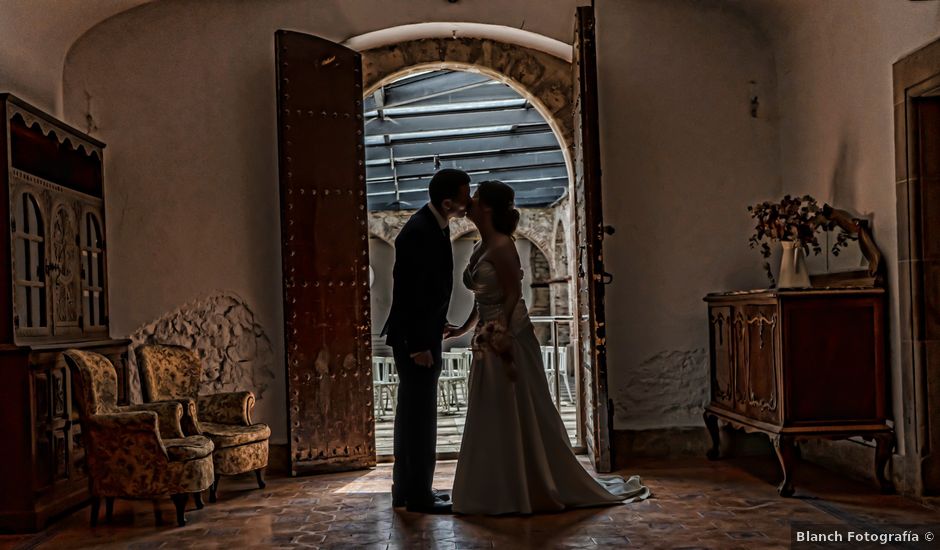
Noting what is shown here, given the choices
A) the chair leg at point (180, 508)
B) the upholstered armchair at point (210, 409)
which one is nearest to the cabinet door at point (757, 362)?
the upholstered armchair at point (210, 409)

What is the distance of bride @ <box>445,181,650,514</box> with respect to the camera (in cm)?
445

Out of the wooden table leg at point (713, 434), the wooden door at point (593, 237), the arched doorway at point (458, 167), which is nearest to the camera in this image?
the wooden door at point (593, 237)

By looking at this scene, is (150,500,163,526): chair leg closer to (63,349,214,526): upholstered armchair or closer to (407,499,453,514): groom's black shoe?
(63,349,214,526): upholstered armchair

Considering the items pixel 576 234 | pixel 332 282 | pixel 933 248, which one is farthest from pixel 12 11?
pixel 933 248

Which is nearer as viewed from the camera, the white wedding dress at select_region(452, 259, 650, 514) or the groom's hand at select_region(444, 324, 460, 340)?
the white wedding dress at select_region(452, 259, 650, 514)

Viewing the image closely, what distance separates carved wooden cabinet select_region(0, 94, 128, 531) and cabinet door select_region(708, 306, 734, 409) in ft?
12.8

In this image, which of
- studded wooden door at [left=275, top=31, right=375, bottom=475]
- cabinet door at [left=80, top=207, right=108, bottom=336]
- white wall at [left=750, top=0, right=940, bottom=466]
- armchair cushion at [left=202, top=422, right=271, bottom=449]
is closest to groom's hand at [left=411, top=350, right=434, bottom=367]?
armchair cushion at [left=202, top=422, right=271, bottom=449]

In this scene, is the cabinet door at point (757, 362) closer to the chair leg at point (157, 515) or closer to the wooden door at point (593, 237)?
the wooden door at point (593, 237)

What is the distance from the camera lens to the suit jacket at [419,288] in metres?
4.50

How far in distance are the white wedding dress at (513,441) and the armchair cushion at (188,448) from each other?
4.53 feet

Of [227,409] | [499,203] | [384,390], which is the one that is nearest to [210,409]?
[227,409]

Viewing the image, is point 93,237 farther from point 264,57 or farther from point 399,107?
point 399,107

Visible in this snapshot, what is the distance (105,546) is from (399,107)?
260 inches

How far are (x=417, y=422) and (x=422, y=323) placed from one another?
0.53m
